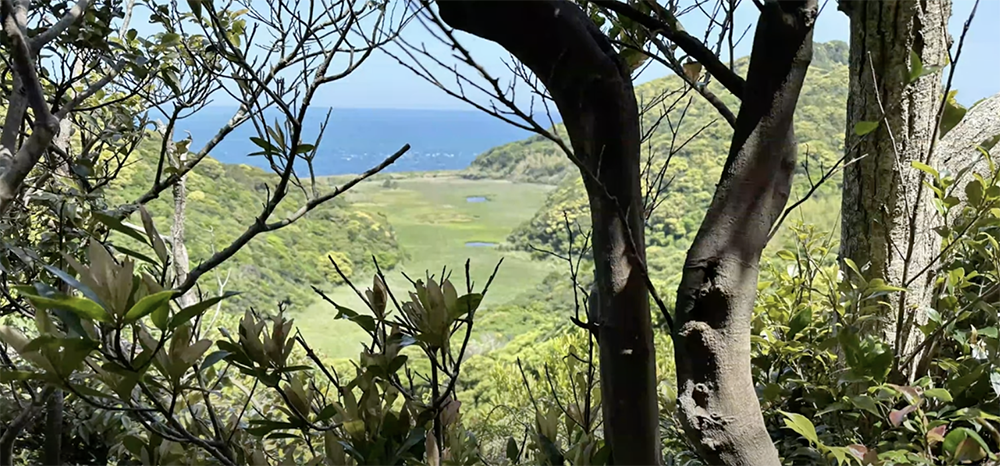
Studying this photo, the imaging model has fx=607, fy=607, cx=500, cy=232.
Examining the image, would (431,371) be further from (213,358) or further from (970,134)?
(970,134)

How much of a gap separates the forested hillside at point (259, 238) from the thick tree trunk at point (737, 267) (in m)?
3.79

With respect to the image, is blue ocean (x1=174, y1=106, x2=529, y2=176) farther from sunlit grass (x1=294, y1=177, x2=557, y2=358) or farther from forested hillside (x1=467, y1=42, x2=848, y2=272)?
forested hillside (x1=467, y1=42, x2=848, y2=272)

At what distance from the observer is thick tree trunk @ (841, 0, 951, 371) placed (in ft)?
2.97

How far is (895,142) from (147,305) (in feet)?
3.37

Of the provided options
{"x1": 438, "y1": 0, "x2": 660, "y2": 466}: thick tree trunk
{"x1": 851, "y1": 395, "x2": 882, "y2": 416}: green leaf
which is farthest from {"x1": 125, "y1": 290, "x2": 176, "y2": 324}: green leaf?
{"x1": 851, "y1": 395, "x2": 882, "y2": 416}: green leaf

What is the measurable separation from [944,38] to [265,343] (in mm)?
1032

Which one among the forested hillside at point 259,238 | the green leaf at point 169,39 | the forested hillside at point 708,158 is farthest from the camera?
the forested hillside at point 259,238

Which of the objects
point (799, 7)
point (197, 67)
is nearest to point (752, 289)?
point (799, 7)

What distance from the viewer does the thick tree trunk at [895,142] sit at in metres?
0.91

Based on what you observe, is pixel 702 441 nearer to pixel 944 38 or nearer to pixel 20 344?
pixel 20 344

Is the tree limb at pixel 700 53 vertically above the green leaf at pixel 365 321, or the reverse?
the tree limb at pixel 700 53

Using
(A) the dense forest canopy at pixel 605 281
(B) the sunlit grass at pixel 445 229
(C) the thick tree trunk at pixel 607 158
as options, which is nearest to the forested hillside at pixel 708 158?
(A) the dense forest canopy at pixel 605 281

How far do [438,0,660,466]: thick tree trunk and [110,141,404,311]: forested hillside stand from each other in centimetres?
373

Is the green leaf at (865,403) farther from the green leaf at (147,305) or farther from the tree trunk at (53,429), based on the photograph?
the tree trunk at (53,429)
